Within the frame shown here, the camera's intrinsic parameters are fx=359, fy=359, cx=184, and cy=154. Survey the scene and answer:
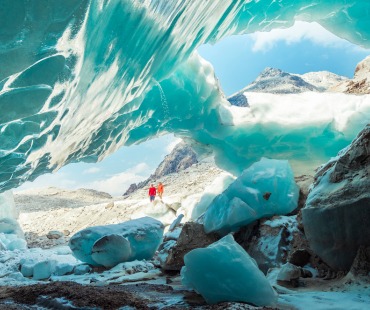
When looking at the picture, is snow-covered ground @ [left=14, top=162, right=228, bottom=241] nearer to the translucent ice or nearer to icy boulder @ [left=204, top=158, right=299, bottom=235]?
the translucent ice

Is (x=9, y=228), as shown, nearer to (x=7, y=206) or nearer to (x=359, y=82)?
(x=7, y=206)

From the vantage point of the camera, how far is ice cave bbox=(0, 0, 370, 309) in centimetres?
265

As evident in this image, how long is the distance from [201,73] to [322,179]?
449 centimetres

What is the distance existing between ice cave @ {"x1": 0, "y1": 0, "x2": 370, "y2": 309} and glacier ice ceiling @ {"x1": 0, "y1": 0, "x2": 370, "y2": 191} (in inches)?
0.9

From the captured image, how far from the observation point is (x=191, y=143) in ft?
31.2

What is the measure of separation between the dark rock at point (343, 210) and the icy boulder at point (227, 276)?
0.96 m

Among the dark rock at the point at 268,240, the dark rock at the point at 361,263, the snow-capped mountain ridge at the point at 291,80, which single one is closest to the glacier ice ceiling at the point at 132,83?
the dark rock at the point at 268,240

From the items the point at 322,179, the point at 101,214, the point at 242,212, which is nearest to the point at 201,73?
the point at 242,212

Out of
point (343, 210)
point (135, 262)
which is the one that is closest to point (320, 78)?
point (135, 262)

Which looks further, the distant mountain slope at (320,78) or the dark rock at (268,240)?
the distant mountain slope at (320,78)

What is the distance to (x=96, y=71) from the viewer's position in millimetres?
3932

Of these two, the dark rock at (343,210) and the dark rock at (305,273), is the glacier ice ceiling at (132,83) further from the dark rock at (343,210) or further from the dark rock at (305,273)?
the dark rock at (305,273)

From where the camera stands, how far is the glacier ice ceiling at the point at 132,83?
273 centimetres

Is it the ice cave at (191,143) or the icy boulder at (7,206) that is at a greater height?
the ice cave at (191,143)
